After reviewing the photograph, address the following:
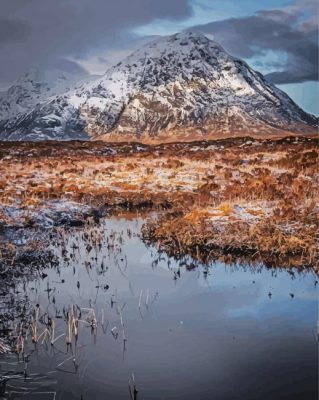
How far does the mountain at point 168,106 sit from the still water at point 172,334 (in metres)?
115

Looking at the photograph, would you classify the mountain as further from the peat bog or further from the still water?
the still water

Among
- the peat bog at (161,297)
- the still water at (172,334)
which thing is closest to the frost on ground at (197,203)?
the peat bog at (161,297)

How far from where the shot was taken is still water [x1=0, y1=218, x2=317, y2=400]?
15.0 ft

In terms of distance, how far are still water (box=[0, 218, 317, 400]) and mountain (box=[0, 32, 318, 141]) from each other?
115 meters

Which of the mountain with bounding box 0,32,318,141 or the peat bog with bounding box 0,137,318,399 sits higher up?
the mountain with bounding box 0,32,318,141

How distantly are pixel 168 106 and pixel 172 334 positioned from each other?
16117cm

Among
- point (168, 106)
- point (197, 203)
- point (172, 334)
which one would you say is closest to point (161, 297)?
point (172, 334)

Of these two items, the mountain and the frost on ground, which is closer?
the frost on ground

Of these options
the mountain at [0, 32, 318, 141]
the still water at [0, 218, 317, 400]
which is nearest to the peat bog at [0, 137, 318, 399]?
the still water at [0, 218, 317, 400]

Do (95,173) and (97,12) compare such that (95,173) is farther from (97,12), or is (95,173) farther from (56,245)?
(56,245)

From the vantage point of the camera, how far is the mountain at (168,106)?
447 ft

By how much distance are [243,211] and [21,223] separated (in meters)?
4.95

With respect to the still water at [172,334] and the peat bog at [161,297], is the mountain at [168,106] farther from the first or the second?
the still water at [172,334]

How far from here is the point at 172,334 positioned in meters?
5.62
